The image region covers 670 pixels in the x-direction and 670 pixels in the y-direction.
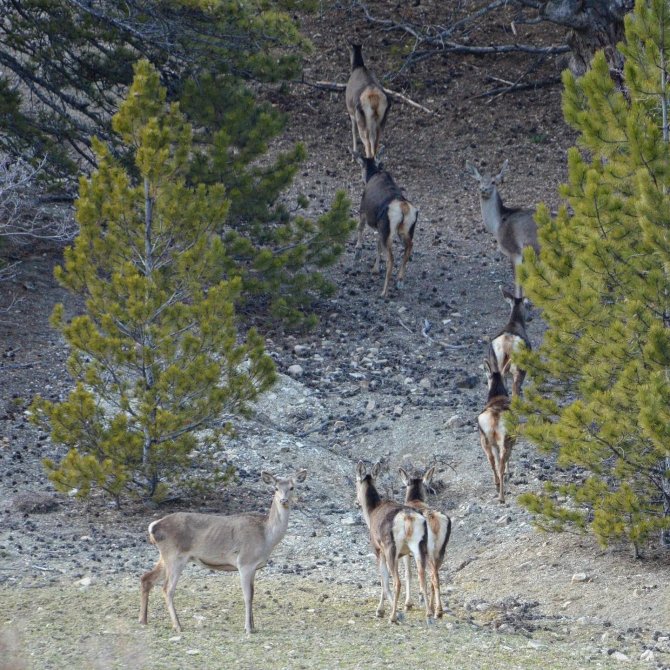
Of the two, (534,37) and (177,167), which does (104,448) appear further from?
(534,37)

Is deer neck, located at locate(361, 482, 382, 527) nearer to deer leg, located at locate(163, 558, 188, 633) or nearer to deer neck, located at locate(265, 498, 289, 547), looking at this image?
deer neck, located at locate(265, 498, 289, 547)

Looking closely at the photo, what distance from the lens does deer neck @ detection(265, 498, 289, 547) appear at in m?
9.60

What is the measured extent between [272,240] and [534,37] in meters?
12.1

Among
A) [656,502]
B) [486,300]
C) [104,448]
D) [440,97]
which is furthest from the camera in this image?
[440,97]

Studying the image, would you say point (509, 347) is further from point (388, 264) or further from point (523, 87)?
point (523, 87)

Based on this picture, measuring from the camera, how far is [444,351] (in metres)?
17.1

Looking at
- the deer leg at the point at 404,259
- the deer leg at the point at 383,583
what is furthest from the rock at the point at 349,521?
the deer leg at the point at 404,259

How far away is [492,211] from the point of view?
768 inches

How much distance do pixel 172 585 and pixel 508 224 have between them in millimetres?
11081

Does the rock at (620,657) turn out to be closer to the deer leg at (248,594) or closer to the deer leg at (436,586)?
the deer leg at (436,586)

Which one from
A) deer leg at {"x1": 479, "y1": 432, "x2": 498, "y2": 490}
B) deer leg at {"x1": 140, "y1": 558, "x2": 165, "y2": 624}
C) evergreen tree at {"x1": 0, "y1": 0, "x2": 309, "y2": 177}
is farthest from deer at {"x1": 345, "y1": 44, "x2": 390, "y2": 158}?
deer leg at {"x1": 140, "y1": 558, "x2": 165, "y2": 624}

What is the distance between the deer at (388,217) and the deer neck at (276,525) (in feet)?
30.4

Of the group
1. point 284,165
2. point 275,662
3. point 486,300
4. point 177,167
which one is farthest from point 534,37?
point 275,662

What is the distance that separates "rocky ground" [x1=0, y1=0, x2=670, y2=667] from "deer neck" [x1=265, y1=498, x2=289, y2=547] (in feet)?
3.43
